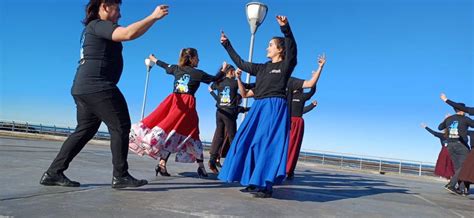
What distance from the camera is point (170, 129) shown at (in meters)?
5.64

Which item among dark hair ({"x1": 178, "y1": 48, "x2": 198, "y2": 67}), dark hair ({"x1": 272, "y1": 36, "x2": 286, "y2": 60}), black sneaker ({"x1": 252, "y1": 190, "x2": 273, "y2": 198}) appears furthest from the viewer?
dark hair ({"x1": 178, "y1": 48, "x2": 198, "y2": 67})

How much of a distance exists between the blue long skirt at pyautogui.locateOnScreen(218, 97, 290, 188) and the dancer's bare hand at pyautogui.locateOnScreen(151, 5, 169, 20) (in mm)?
1522

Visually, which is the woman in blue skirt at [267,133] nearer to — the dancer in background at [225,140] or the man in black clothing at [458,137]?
the dancer in background at [225,140]

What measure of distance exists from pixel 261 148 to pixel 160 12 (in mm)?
1690

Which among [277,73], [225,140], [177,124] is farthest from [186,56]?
[225,140]

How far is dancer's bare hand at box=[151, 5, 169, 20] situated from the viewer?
11.7 ft

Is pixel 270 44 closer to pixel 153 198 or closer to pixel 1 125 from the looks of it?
pixel 153 198

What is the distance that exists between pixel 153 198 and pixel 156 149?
2.02m

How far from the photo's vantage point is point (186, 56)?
6.10 meters

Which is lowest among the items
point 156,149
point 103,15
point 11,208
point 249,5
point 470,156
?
point 11,208

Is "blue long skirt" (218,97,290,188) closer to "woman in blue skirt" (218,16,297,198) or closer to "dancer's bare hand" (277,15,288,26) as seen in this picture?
"woman in blue skirt" (218,16,297,198)

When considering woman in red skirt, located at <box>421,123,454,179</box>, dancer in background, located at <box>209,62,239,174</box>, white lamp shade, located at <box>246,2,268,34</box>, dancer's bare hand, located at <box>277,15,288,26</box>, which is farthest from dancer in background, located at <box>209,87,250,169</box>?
woman in red skirt, located at <box>421,123,454,179</box>

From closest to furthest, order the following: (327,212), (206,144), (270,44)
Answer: (327,212) < (270,44) < (206,144)

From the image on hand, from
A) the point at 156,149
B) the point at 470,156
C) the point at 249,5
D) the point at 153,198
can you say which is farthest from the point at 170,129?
the point at 249,5
